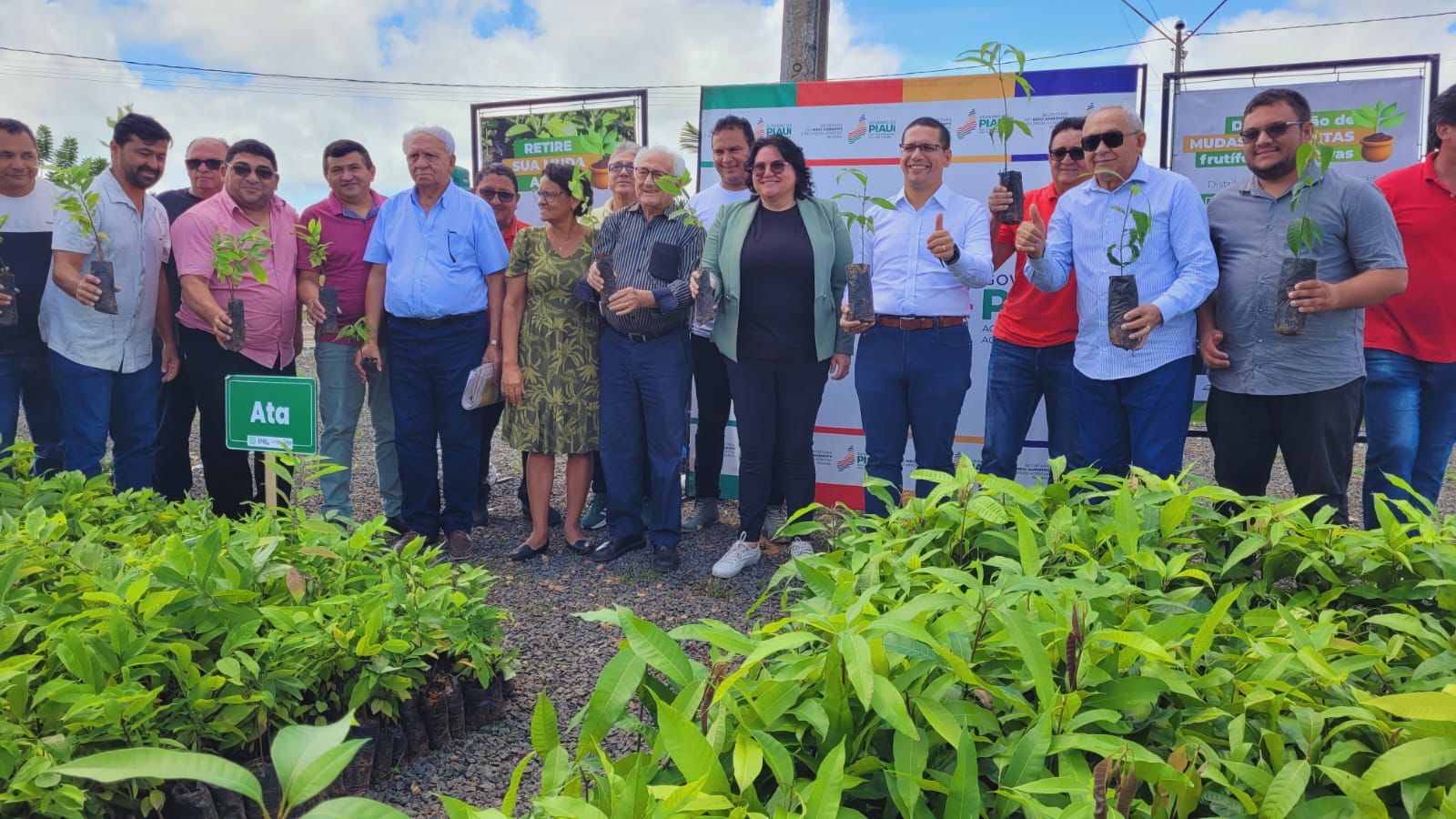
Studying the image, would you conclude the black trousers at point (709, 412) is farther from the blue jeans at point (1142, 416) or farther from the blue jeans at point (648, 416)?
the blue jeans at point (1142, 416)

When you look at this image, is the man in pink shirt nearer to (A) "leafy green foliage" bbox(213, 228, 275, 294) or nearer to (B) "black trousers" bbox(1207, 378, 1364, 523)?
(A) "leafy green foliage" bbox(213, 228, 275, 294)

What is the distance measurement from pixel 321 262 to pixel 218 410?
894mm

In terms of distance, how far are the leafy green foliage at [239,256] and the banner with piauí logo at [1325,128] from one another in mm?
5010

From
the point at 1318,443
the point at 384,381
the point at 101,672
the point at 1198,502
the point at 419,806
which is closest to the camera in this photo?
the point at 101,672

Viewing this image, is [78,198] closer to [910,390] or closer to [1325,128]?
[910,390]

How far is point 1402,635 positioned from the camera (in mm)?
1402

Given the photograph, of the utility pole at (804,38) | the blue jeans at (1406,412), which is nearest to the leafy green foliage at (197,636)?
the blue jeans at (1406,412)

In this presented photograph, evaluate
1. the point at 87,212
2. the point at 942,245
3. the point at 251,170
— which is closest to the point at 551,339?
the point at 251,170

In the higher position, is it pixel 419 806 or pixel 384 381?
pixel 384 381

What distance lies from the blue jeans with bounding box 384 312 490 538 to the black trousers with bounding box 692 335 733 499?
122 cm

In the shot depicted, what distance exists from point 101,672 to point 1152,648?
1.99 meters

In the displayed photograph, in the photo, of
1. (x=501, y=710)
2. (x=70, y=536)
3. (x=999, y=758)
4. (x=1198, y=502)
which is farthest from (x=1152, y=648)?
(x=70, y=536)

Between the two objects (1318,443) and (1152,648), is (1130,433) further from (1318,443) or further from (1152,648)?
(1152,648)

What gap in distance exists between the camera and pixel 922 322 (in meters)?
4.15
